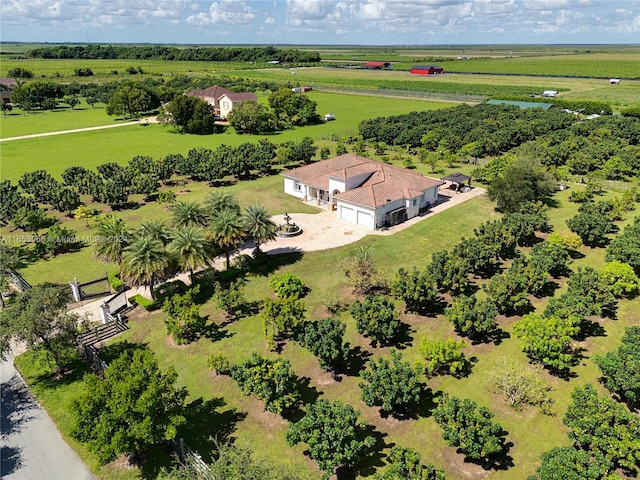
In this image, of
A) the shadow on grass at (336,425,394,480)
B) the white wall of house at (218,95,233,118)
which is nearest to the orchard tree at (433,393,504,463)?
the shadow on grass at (336,425,394,480)

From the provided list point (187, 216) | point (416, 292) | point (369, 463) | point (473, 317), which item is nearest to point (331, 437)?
point (369, 463)

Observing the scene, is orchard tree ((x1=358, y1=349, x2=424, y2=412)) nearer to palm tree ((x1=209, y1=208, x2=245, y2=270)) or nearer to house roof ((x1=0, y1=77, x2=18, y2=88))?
palm tree ((x1=209, y1=208, x2=245, y2=270))

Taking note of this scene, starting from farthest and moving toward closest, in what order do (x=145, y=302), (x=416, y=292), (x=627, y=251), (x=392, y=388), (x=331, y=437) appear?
(x=627, y=251)
(x=145, y=302)
(x=416, y=292)
(x=392, y=388)
(x=331, y=437)

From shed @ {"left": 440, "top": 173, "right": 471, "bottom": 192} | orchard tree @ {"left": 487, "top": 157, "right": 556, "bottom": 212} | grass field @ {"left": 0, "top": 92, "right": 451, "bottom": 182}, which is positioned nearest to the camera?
orchard tree @ {"left": 487, "top": 157, "right": 556, "bottom": 212}

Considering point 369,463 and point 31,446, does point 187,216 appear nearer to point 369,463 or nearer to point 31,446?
point 31,446

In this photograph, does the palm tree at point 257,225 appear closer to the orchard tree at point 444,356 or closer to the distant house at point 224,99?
the orchard tree at point 444,356

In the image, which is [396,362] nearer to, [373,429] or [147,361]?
[373,429]
